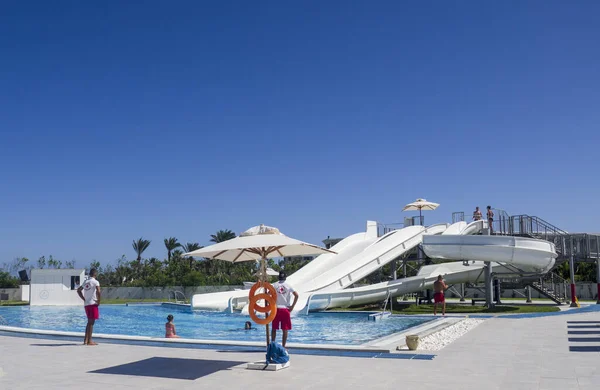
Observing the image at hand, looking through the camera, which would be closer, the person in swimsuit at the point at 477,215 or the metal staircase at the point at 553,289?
the metal staircase at the point at 553,289

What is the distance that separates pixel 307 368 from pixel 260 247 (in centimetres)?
205

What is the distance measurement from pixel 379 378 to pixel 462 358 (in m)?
2.33

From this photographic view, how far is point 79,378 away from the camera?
7.52 metres

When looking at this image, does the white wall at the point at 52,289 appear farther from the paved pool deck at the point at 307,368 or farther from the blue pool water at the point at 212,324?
the paved pool deck at the point at 307,368

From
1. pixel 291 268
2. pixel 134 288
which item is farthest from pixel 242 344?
pixel 291 268

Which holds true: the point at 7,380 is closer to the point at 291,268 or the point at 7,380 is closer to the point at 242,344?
the point at 242,344

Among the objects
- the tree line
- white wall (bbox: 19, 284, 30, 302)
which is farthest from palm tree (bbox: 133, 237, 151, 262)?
white wall (bbox: 19, 284, 30, 302)

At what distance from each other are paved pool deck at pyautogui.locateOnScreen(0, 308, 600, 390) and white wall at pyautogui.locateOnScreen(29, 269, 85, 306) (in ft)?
72.0

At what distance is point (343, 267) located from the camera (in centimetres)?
2694

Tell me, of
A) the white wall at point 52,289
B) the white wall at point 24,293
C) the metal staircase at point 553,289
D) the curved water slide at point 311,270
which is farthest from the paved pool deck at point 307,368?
the white wall at point 24,293

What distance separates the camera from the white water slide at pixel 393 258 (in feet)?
72.3

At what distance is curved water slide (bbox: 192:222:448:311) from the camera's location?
2456 cm

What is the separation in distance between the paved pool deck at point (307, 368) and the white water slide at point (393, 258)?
1049 centimetres

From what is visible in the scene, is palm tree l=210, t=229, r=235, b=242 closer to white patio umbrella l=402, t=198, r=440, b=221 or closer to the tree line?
the tree line
